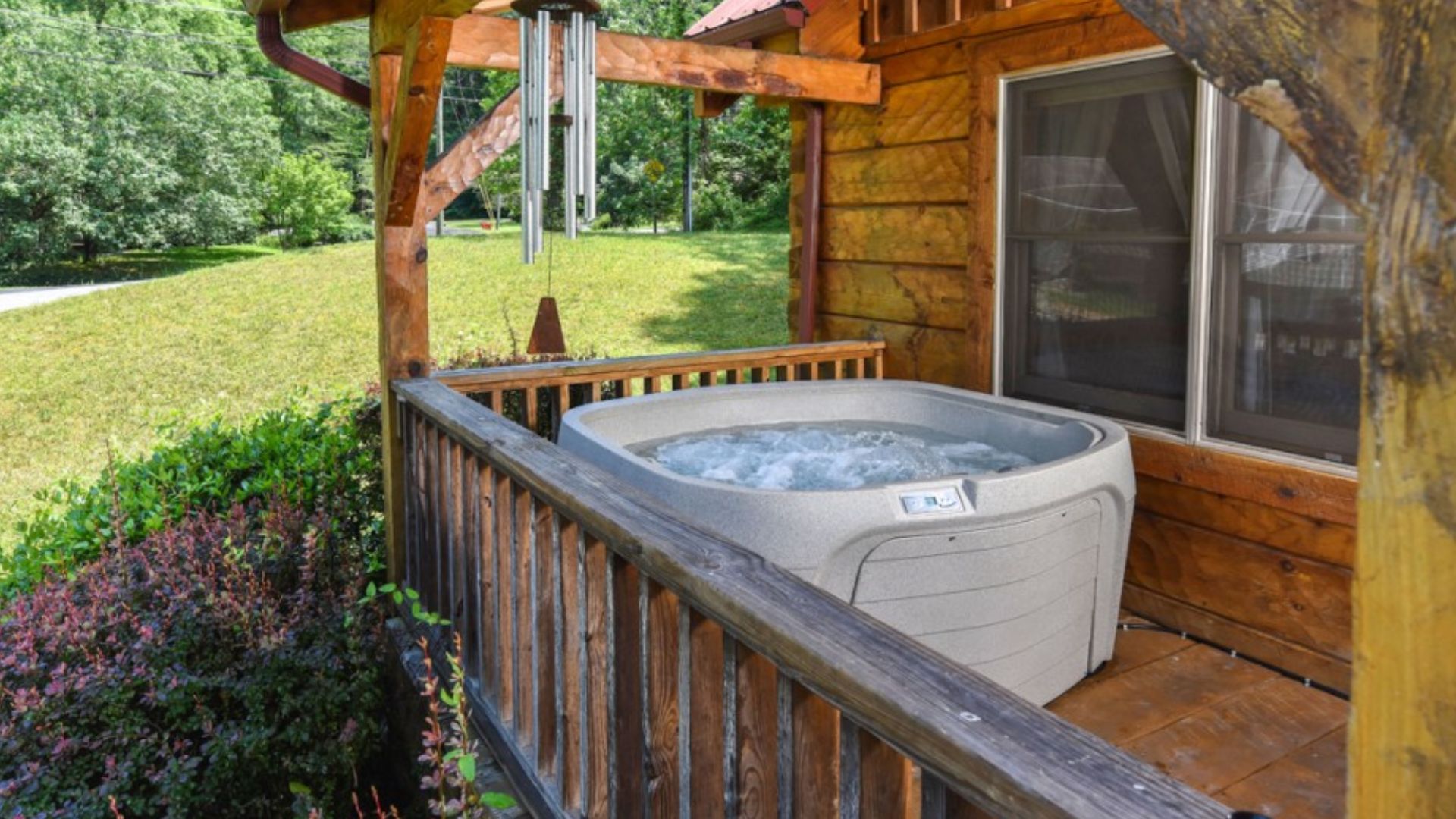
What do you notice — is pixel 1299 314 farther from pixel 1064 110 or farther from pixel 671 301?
pixel 671 301

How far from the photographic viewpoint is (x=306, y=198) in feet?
70.0

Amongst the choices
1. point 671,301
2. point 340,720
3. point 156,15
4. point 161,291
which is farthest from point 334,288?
point 340,720

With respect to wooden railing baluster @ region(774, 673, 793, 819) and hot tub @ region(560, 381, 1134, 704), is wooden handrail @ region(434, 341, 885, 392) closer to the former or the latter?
hot tub @ region(560, 381, 1134, 704)

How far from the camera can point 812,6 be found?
13.7 feet

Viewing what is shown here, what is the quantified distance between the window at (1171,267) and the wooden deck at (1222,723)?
0.67 metres

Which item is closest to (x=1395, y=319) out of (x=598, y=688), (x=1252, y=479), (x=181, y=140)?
(x=598, y=688)

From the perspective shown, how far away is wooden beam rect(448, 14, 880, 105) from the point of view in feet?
11.4

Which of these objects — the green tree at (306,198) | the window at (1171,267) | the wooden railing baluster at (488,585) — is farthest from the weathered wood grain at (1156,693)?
the green tree at (306,198)

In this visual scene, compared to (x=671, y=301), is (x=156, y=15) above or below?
above

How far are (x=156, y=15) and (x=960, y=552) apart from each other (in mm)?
23636

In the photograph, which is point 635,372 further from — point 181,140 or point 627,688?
point 181,140

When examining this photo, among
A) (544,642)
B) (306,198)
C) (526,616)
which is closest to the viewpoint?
(544,642)

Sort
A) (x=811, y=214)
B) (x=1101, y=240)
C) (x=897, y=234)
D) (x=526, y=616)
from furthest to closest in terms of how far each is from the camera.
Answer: (x=811, y=214)
(x=897, y=234)
(x=1101, y=240)
(x=526, y=616)

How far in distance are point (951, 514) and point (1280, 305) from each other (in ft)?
4.10
